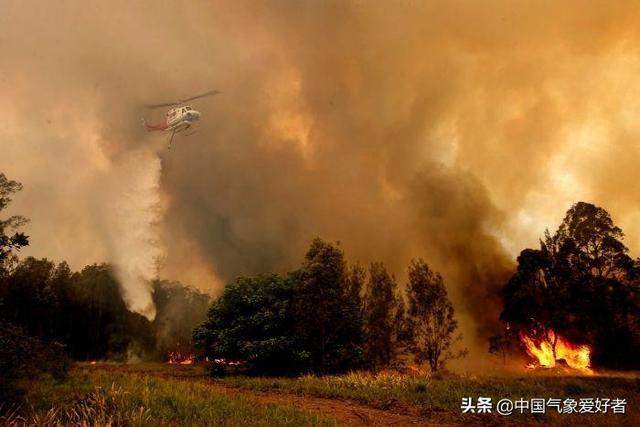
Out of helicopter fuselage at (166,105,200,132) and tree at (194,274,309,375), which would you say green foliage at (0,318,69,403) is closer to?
tree at (194,274,309,375)

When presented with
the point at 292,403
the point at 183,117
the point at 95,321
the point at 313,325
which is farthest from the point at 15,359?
the point at 95,321

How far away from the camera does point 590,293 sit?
4222cm

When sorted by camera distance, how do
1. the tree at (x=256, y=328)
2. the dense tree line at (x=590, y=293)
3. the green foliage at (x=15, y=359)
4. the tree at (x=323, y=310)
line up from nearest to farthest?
1. the green foliage at (x=15, y=359)
2. the tree at (x=323, y=310)
3. the tree at (x=256, y=328)
4. the dense tree line at (x=590, y=293)

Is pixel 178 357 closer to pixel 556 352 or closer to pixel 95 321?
pixel 95 321

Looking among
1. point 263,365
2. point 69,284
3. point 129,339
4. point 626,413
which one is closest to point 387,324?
point 263,365

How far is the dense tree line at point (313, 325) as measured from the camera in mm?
33094

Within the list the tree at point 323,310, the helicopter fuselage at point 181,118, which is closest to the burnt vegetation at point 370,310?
the tree at point 323,310

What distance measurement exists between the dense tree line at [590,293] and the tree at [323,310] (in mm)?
27591

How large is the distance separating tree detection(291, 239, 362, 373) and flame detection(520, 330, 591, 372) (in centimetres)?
2884

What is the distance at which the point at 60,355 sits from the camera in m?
18.5

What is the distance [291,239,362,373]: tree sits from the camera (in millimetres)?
32781

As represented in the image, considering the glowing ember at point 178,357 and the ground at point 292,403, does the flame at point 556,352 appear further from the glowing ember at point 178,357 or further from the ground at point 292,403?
the glowing ember at point 178,357

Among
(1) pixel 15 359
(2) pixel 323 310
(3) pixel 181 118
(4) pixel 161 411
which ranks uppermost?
(3) pixel 181 118

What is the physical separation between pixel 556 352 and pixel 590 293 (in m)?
10.0
